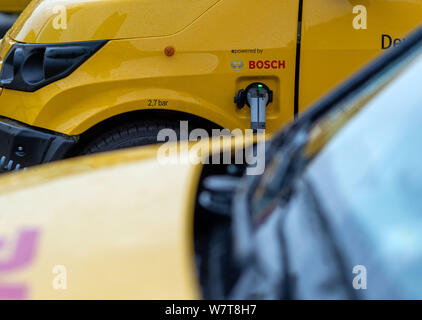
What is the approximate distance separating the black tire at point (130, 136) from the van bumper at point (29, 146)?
146 mm

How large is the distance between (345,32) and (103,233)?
105 inches

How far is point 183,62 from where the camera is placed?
3893mm

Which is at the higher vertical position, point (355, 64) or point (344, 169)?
point (355, 64)

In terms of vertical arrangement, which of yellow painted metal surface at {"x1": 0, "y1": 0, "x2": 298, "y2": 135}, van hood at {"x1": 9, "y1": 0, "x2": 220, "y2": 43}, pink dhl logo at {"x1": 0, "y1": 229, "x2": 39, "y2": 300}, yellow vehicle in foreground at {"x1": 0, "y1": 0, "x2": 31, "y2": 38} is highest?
yellow vehicle in foreground at {"x1": 0, "y1": 0, "x2": 31, "y2": 38}

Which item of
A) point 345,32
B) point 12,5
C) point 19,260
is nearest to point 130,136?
point 345,32

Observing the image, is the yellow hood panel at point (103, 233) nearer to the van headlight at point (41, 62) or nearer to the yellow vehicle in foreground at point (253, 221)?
the yellow vehicle in foreground at point (253, 221)

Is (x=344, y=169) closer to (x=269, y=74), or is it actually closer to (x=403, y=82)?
(x=403, y=82)

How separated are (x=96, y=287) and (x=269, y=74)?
2.74 m

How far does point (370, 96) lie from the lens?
1729 millimetres

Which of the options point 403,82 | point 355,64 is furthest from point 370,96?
point 355,64

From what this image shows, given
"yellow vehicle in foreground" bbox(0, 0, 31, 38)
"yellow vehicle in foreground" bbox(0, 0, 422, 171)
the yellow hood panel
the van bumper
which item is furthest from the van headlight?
"yellow vehicle in foreground" bbox(0, 0, 31, 38)

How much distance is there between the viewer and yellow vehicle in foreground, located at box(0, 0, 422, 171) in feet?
12.5

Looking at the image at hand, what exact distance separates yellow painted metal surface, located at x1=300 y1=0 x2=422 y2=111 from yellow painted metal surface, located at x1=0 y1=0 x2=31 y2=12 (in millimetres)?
5642

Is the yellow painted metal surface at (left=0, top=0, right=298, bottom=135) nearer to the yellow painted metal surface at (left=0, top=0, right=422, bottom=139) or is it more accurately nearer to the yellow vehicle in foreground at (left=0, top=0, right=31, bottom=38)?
the yellow painted metal surface at (left=0, top=0, right=422, bottom=139)
